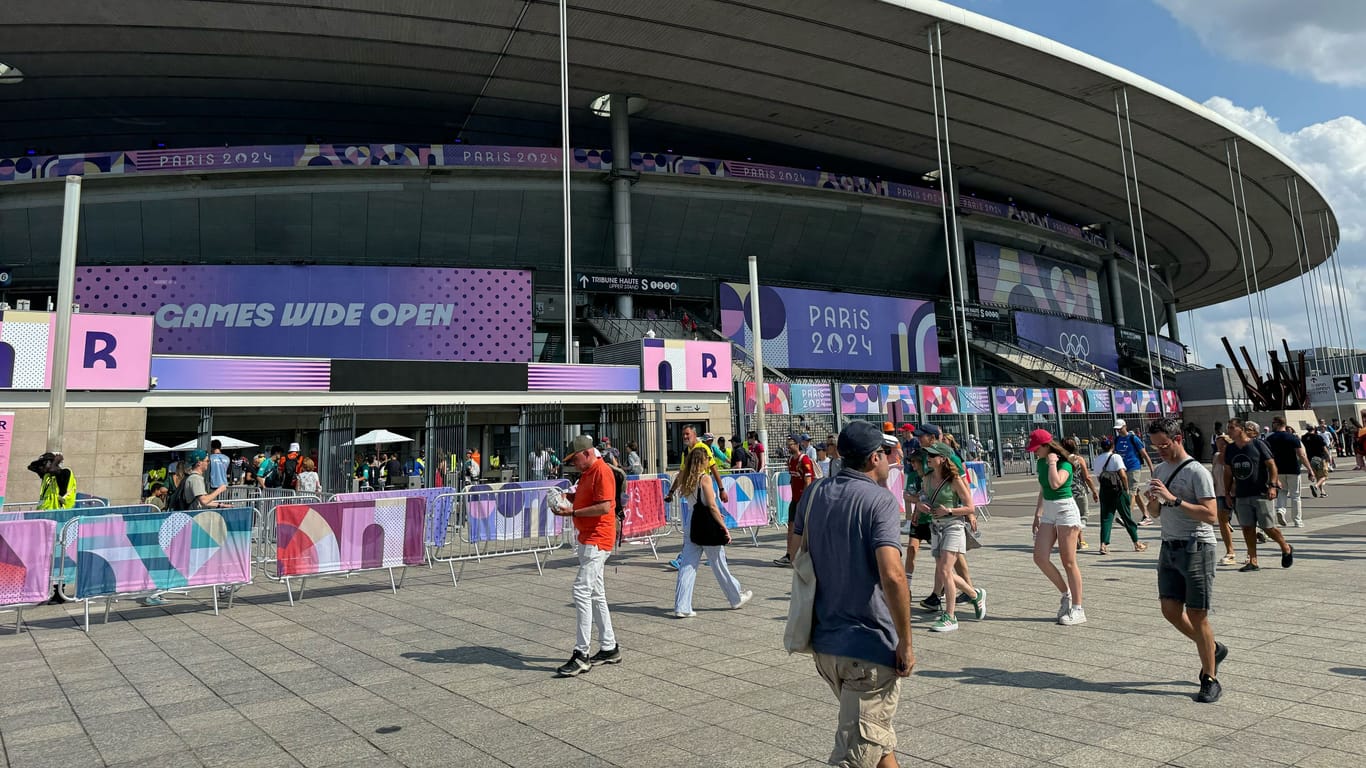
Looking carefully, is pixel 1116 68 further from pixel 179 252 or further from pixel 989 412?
pixel 179 252

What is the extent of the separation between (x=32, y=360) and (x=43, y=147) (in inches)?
1122

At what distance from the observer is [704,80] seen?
34.3 metres

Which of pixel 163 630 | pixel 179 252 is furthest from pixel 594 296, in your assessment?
pixel 163 630

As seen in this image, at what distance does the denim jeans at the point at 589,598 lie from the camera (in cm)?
567

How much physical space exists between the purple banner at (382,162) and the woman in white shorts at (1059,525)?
103 feet

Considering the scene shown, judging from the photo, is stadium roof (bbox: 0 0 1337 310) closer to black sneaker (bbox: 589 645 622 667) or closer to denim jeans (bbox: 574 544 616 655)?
denim jeans (bbox: 574 544 616 655)

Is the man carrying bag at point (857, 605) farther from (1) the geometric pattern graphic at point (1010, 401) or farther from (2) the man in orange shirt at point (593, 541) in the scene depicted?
(1) the geometric pattern graphic at point (1010, 401)

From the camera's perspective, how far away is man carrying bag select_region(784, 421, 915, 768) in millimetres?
2914

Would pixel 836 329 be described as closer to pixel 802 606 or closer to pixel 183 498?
pixel 183 498

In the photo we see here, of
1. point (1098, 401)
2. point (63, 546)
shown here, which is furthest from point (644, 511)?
point (1098, 401)

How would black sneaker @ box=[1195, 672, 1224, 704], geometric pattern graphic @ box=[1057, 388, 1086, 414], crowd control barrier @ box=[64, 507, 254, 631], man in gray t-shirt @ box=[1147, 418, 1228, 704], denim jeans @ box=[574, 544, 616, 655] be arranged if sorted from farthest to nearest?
geometric pattern graphic @ box=[1057, 388, 1086, 414]
crowd control barrier @ box=[64, 507, 254, 631]
denim jeans @ box=[574, 544, 616, 655]
man in gray t-shirt @ box=[1147, 418, 1228, 704]
black sneaker @ box=[1195, 672, 1224, 704]

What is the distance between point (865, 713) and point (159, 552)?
27.1 ft

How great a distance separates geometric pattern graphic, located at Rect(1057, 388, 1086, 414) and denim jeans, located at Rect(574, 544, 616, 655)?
94.6ft

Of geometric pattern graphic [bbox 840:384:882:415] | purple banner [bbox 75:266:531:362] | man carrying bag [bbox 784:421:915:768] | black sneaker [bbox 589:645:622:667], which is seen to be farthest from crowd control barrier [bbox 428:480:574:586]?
purple banner [bbox 75:266:531:362]
